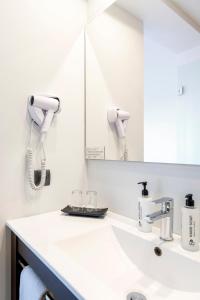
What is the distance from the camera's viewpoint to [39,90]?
3.68 ft

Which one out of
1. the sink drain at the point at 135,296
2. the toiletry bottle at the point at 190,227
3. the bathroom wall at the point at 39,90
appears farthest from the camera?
the bathroom wall at the point at 39,90

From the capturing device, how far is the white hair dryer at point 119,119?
1128mm

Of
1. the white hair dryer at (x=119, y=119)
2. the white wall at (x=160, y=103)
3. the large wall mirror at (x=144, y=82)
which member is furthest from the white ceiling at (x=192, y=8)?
the white hair dryer at (x=119, y=119)

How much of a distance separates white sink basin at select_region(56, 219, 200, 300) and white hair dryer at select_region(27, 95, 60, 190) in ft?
1.25

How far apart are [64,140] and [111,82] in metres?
0.41

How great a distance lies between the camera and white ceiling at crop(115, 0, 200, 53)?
85 cm

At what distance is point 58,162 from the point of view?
1203mm

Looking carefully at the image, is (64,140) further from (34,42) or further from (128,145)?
(34,42)

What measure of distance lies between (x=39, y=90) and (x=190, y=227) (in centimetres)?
91

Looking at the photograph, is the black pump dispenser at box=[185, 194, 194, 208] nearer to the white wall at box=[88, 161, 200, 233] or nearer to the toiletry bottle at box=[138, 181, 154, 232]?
the white wall at box=[88, 161, 200, 233]

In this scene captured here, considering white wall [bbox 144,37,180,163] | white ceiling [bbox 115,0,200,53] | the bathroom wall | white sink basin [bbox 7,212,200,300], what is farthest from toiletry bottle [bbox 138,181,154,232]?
white ceiling [bbox 115,0,200,53]

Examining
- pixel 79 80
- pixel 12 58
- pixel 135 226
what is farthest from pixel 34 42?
pixel 135 226

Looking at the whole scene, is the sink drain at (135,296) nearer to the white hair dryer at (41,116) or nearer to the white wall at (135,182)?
the white wall at (135,182)

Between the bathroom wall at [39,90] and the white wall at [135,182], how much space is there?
0.45ft
